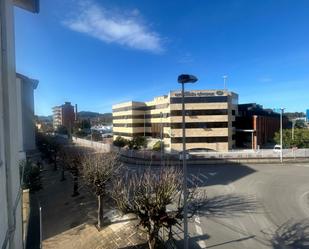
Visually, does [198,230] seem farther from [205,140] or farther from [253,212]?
[205,140]

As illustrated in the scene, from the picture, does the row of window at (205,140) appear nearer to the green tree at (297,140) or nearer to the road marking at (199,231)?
the green tree at (297,140)

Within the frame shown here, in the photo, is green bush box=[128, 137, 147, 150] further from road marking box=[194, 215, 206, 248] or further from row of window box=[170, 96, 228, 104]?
road marking box=[194, 215, 206, 248]

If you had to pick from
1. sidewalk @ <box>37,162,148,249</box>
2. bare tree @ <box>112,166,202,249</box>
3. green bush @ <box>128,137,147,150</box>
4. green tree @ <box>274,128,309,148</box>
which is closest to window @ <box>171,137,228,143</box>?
green bush @ <box>128,137,147,150</box>

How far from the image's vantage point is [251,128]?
6266 cm

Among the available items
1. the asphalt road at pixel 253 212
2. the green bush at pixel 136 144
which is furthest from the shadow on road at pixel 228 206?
the green bush at pixel 136 144

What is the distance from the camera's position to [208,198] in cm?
2012

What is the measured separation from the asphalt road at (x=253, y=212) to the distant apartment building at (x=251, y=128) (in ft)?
109

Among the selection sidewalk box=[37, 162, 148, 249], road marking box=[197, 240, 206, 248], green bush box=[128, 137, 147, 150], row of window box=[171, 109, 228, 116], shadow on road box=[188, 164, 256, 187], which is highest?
row of window box=[171, 109, 228, 116]

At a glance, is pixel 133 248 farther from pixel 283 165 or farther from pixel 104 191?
pixel 283 165

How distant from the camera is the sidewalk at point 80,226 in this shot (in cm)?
1380

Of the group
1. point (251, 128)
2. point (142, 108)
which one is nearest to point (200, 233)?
point (251, 128)

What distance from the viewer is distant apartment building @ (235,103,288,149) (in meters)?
61.1

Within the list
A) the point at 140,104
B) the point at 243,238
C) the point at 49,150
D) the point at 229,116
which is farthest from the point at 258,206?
the point at 140,104

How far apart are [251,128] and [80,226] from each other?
171 ft
